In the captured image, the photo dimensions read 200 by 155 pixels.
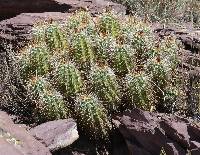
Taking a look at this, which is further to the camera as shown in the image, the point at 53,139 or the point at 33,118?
the point at 33,118

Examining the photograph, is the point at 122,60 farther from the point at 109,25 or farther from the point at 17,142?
the point at 17,142

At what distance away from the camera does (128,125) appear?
4.43 m

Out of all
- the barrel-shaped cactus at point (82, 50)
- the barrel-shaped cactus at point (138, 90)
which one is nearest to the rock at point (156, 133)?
the barrel-shaped cactus at point (138, 90)

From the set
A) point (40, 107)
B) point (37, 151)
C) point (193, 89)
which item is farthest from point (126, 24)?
point (37, 151)

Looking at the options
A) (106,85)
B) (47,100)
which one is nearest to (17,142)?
(47,100)

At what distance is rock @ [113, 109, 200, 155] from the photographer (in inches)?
165

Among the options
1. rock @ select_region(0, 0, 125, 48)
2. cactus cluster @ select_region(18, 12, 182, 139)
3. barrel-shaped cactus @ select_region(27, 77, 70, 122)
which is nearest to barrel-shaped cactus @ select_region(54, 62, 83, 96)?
cactus cluster @ select_region(18, 12, 182, 139)

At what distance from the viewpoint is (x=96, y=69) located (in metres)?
4.46

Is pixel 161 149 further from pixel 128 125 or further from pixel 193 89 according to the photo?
pixel 193 89

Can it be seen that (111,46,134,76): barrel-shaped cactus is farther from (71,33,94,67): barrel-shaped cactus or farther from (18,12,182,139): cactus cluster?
(71,33,94,67): barrel-shaped cactus

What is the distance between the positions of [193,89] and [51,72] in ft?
4.64

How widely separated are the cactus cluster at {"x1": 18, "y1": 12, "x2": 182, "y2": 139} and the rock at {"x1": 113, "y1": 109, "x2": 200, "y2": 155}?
7.5 inches

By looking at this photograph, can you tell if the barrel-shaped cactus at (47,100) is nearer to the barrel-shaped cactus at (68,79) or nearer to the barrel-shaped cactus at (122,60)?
the barrel-shaped cactus at (68,79)

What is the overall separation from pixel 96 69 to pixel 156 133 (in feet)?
2.54
